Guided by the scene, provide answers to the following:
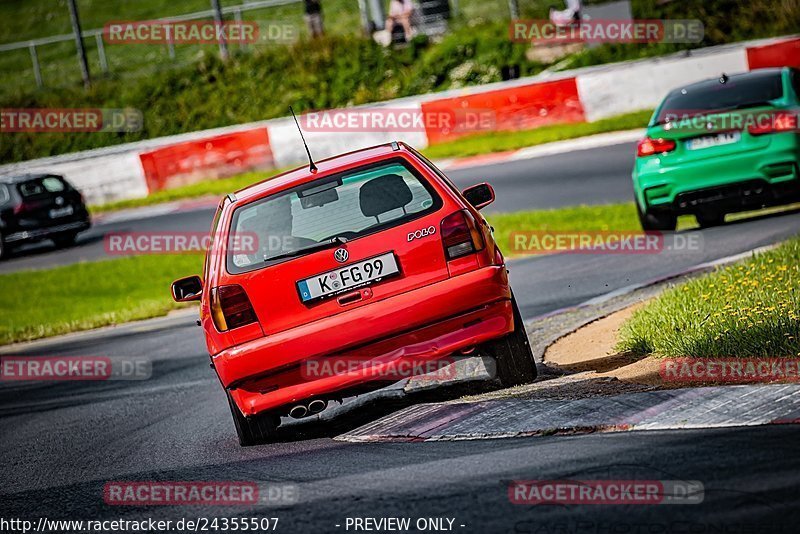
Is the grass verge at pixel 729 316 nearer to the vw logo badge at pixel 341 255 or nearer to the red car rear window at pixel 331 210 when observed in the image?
the red car rear window at pixel 331 210

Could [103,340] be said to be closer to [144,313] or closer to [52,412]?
[144,313]

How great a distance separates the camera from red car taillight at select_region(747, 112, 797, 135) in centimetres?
1344

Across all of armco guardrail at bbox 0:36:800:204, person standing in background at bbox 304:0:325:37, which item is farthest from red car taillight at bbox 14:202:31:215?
person standing in background at bbox 304:0:325:37

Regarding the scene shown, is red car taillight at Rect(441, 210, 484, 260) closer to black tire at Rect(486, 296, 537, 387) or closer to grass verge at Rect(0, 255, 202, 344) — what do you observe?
black tire at Rect(486, 296, 537, 387)

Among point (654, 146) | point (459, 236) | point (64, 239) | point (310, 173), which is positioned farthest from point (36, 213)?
point (459, 236)

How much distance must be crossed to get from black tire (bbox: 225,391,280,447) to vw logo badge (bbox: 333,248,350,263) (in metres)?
1.00

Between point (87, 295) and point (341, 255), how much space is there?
12991 millimetres

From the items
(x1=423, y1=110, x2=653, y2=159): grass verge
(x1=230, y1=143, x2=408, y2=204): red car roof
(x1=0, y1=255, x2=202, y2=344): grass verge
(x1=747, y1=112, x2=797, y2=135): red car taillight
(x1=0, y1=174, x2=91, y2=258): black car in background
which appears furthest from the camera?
(x1=0, y1=174, x2=91, y2=258): black car in background

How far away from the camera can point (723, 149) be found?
13.6m

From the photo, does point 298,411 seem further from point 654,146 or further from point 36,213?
point 36,213

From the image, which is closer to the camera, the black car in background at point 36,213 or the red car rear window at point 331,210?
the red car rear window at point 331,210

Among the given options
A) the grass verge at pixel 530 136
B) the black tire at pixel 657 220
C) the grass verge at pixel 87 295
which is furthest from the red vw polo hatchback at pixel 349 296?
the grass verge at pixel 530 136

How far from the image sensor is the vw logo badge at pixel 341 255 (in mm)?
7340

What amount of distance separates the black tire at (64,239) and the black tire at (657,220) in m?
14.3
